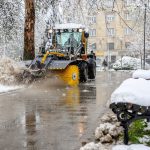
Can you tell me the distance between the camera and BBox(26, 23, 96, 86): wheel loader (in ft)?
72.0

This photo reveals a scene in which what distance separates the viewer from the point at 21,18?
33.5 metres

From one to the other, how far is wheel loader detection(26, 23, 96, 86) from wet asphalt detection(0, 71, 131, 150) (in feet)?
19.9

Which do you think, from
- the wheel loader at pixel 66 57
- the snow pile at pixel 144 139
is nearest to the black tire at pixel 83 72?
the wheel loader at pixel 66 57

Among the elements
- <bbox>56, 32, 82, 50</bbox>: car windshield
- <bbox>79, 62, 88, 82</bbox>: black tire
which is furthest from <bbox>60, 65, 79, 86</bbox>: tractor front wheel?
<bbox>56, 32, 82, 50</bbox>: car windshield

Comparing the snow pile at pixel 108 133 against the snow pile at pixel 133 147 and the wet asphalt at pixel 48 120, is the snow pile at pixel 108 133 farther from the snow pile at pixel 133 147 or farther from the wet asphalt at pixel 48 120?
the snow pile at pixel 133 147

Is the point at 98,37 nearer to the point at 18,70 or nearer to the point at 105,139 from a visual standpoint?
the point at 18,70

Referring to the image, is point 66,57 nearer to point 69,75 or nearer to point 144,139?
point 69,75

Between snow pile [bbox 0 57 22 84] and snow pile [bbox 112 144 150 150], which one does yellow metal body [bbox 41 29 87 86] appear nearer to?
snow pile [bbox 0 57 22 84]

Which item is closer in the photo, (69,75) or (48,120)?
(48,120)

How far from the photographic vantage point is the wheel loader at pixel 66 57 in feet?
72.0

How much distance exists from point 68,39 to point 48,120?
55.2 feet

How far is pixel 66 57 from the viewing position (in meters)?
24.1

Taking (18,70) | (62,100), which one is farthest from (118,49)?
(62,100)

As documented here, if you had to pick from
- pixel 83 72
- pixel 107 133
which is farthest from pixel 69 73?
pixel 107 133
